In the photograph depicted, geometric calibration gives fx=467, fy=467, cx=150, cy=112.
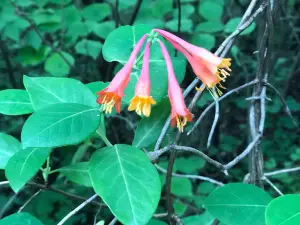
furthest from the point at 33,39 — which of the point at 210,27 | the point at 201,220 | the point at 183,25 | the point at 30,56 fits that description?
the point at 201,220

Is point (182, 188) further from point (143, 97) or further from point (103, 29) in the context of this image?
point (143, 97)

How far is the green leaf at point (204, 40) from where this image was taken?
1793 millimetres

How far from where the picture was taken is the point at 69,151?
219cm

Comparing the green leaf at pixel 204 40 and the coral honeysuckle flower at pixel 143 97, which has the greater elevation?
the coral honeysuckle flower at pixel 143 97

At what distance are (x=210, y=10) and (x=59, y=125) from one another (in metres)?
1.28

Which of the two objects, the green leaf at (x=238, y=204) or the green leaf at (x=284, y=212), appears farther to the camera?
the green leaf at (x=238, y=204)

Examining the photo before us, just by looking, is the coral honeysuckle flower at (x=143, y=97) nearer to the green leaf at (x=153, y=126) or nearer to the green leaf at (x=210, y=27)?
the green leaf at (x=153, y=126)

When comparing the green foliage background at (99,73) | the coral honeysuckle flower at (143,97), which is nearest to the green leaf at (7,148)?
the green foliage background at (99,73)

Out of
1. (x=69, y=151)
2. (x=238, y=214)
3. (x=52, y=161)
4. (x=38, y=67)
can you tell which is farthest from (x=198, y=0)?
(x=238, y=214)

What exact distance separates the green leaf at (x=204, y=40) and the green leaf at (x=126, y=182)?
3.45 feet

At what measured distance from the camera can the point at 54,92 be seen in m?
0.89

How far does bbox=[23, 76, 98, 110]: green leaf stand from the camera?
86 cm

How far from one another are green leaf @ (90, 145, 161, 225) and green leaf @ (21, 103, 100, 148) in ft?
0.18

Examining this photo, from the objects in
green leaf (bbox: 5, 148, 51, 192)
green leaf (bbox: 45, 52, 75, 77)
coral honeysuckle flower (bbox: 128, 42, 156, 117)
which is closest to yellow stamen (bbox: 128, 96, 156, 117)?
coral honeysuckle flower (bbox: 128, 42, 156, 117)
